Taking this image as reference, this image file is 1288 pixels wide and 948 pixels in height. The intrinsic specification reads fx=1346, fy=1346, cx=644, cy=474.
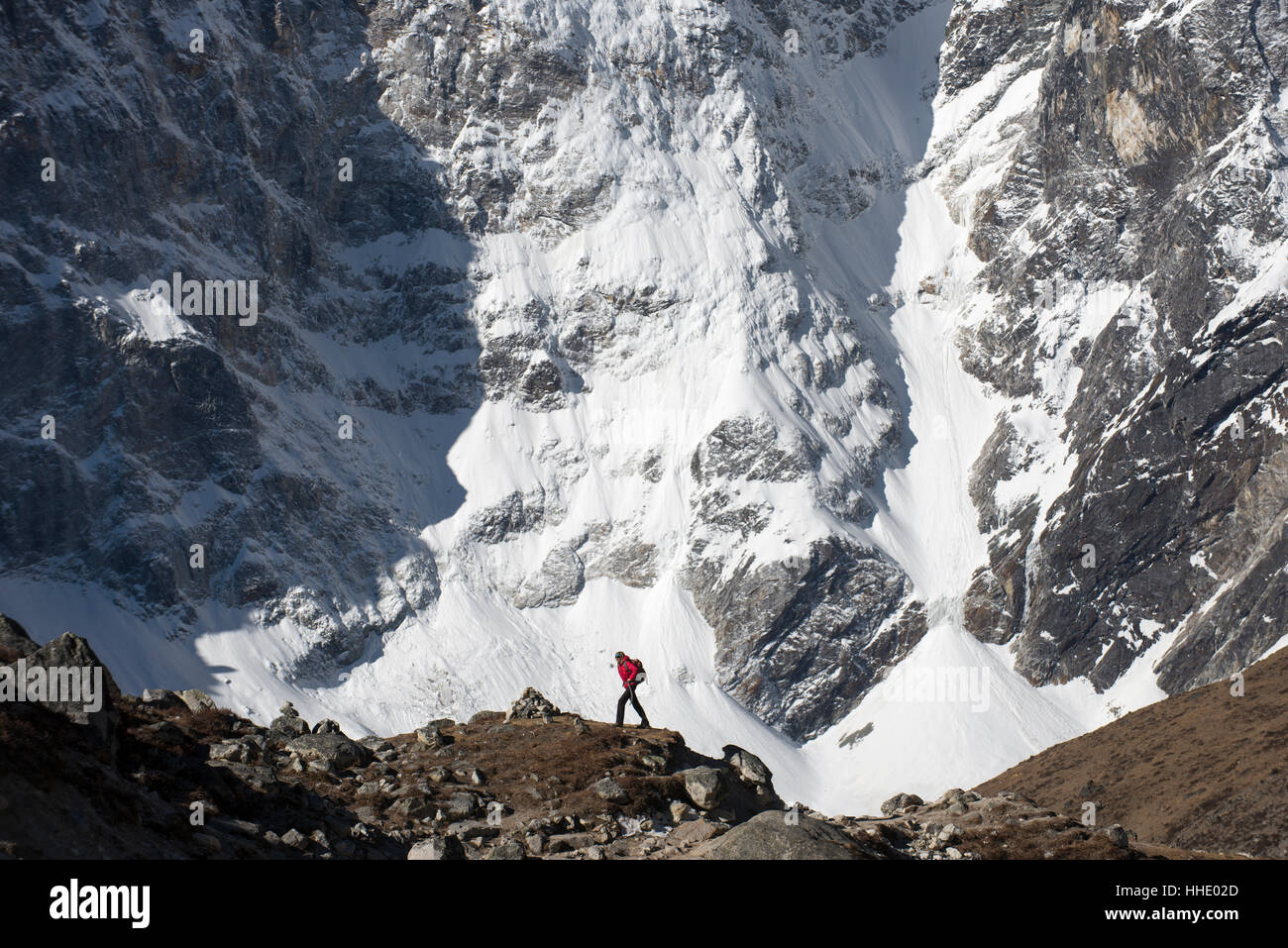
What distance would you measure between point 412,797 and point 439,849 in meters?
5.01

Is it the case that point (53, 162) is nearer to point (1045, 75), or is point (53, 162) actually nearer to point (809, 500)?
point (809, 500)

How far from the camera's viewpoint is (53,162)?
154625 millimetres

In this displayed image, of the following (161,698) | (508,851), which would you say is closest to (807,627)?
(161,698)

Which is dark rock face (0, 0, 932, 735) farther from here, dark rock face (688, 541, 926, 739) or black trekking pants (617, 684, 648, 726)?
black trekking pants (617, 684, 648, 726)

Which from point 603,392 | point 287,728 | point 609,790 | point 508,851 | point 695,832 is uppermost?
point 603,392

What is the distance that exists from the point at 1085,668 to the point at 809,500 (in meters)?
38.9

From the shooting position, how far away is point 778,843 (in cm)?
2677

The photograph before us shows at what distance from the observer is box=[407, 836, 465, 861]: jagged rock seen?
27.7m

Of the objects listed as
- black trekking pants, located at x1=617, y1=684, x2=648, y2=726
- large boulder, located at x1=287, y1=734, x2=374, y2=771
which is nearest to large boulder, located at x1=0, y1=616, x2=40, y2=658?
large boulder, located at x1=287, y1=734, x2=374, y2=771

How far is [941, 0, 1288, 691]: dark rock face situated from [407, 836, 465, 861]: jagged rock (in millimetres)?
132345

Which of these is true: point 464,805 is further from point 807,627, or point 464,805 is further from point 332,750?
point 807,627

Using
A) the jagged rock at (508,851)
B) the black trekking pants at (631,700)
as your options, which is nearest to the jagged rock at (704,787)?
the black trekking pants at (631,700)

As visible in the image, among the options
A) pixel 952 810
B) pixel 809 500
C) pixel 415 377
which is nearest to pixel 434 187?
pixel 415 377
